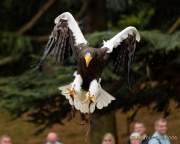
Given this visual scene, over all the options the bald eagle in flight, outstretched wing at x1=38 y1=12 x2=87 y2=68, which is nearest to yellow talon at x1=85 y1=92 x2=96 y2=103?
the bald eagle in flight

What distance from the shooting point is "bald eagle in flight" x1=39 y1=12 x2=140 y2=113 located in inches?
308

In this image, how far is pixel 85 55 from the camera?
25.5ft

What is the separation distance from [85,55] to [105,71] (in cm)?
447

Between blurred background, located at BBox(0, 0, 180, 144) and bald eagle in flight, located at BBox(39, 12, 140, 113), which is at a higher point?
blurred background, located at BBox(0, 0, 180, 144)

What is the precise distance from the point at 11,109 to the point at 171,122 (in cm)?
668

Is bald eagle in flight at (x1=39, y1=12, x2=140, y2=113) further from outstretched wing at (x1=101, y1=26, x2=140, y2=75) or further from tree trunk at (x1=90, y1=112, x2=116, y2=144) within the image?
tree trunk at (x1=90, y1=112, x2=116, y2=144)

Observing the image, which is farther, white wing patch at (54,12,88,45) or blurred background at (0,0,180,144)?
blurred background at (0,0,180,144)

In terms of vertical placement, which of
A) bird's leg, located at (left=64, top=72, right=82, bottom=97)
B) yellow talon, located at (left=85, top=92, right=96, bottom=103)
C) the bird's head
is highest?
the bird's head

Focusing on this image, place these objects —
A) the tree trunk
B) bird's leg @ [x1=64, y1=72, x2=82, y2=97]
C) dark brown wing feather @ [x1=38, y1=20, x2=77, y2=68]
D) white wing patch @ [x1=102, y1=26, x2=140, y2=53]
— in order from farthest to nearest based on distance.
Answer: the tree trunk < dark brown wing feather @ [x1=38, y1=20, x2=77, y2=68] < white wing patch @ [x1=102, y1=26, x2=140, y2=53] < bird's leg @ [x1=64, y1=72, x2=82, y2=97]

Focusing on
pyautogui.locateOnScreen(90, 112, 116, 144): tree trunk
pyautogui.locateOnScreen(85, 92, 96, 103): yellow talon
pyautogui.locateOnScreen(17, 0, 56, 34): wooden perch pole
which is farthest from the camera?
pyautogui.locateOnScreen(17, 0, 56, 34): wooden perch pole

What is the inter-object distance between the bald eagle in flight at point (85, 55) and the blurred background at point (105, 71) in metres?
2.03

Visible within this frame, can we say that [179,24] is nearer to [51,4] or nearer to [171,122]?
[51,4]

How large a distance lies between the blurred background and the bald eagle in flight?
2.03 m

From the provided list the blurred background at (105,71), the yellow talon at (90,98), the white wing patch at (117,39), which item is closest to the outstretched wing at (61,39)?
the white wing patch at (117,39)
